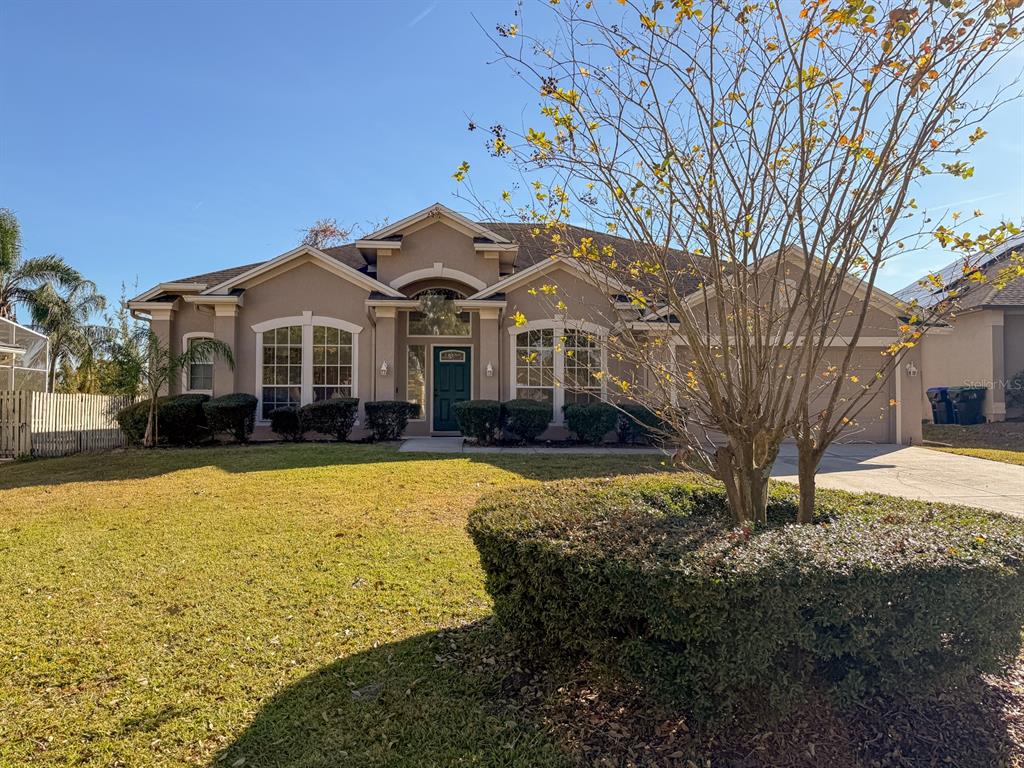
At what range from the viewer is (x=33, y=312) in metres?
23.6

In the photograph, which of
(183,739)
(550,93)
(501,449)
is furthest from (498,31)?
(501,449)

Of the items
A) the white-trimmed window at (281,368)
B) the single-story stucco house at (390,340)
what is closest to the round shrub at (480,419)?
the single-story stucco house at (390,340)

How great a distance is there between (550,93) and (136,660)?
171 inches

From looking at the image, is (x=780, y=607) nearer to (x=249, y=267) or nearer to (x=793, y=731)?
(x=793, y=731)

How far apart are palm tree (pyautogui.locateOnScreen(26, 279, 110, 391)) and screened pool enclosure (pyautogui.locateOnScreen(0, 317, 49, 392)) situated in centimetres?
717

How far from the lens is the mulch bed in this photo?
2562 mm

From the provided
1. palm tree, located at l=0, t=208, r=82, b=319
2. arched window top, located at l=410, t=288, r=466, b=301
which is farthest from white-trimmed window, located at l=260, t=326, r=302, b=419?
palm tree, located at l=0, t=208, r=82, b=319

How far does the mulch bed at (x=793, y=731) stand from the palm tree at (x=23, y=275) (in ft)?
91.1

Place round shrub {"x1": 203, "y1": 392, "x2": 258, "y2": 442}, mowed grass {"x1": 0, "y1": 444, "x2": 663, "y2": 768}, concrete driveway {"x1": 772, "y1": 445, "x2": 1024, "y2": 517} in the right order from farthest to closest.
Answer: round shrub {"x1": 203, "y1": 392, "x2": 258, "y2": 442}, concrete driveway {"x1": 772, "y1": 445, "x2": 1024, "y2": 517}, mowed grass {"x1": 0, "y1": 444, "x2": 663, "y2": 768}

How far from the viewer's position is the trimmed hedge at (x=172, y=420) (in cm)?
1309

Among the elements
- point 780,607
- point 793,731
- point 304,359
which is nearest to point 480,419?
point 304,359

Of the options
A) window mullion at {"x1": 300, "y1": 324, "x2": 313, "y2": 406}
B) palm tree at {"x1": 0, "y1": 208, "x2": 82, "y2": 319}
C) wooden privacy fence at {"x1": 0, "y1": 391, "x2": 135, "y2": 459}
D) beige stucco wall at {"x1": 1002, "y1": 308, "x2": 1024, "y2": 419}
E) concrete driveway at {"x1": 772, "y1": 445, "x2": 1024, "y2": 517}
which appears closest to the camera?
concrete driveway at {"x1": 772, "y1": 445, "x2": 1024, "y2": 517}

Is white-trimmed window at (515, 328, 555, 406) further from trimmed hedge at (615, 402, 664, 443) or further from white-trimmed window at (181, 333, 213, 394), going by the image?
white-trimmed window at (181, 333, 213, 394)

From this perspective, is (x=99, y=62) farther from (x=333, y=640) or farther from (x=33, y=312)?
(x=33, y=312)
